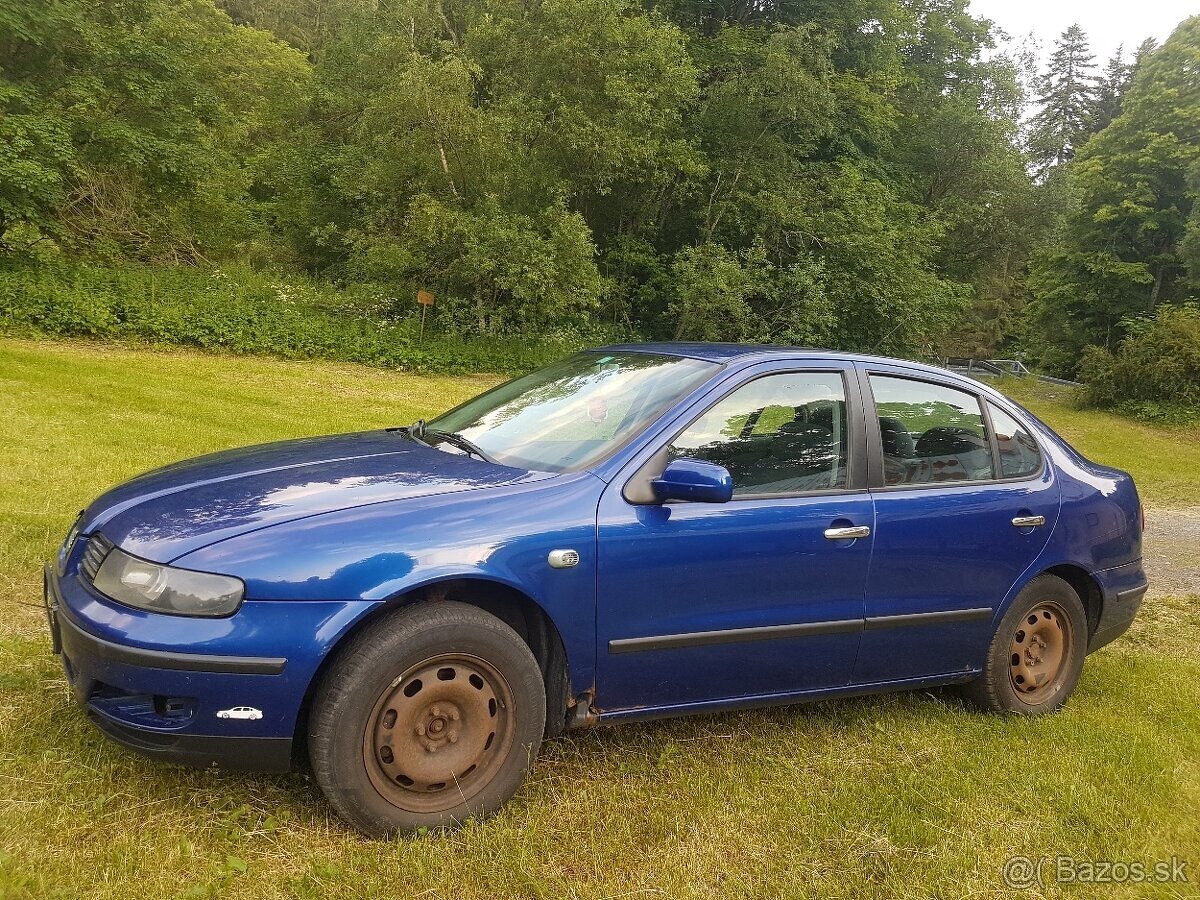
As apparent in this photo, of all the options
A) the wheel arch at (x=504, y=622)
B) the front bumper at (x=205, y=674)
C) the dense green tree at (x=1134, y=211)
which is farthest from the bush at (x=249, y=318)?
the dense green tree at (x=1134, y=211)

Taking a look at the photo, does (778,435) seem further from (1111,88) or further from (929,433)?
(1111,88)

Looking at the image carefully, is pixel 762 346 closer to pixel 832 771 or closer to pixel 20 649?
pixel 832 771

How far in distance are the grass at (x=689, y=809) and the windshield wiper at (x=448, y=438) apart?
3.91 feet

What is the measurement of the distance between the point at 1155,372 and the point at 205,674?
2620cm

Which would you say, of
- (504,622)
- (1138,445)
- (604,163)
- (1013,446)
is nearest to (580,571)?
(504,622)

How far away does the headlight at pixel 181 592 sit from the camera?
97.7 inches

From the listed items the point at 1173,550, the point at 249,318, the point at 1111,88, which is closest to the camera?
the point at 1173,550

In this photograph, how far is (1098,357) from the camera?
971 inches

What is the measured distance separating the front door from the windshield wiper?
2.21 feet

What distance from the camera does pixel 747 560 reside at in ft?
10.4

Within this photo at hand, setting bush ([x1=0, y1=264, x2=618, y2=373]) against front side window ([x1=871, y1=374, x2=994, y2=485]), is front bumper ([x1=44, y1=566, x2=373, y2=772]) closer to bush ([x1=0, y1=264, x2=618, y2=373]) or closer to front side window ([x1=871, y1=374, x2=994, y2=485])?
front side window ([x1=871, y1=374, x2=994, y2=485])

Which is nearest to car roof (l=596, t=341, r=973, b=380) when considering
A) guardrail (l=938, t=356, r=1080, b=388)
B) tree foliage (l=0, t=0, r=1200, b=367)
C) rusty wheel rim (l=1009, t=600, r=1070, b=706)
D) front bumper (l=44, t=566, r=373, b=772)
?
rusty wheel rim (l=1009, t=600, r=1070, b=706)

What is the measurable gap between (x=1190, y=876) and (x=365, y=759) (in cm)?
268

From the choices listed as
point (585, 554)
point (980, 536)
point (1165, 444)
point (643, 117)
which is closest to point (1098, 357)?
point (1165, 444)
